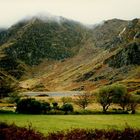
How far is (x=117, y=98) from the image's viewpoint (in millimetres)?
146750

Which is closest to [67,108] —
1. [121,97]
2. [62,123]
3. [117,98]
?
[117,98]

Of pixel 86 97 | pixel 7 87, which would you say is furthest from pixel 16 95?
pixel 86 97

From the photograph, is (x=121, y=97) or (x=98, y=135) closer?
(x=98, y=135)

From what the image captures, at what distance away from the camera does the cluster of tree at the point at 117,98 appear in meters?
144

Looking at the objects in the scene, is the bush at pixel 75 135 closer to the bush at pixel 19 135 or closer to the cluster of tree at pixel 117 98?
the bush at pixel 19 135

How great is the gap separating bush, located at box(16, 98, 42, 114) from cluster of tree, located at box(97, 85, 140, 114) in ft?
102

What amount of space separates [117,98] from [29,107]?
39.3 meters

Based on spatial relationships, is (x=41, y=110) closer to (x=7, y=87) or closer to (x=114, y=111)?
(x=7, y=87)

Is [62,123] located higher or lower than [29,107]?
lower

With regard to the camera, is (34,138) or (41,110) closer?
(34,138)

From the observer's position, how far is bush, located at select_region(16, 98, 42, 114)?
122 m

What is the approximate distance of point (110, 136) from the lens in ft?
72.8

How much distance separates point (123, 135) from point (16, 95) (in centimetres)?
11826

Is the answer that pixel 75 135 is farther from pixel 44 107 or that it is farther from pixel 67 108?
pixel 67 108
